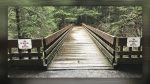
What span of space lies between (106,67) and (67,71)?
121 cm

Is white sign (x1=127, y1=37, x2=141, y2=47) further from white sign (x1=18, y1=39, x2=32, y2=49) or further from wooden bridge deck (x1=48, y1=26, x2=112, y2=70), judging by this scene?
white sign (x1=18, y1=39, x2=32, y2=49)

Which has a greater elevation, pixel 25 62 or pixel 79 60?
pixel 25 62

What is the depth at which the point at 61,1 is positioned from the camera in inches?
45.2

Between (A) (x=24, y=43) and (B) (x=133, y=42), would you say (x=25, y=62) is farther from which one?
(B) (x=133, y=42)

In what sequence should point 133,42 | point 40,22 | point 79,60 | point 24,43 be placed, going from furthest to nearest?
1. point 40,22
2. point 79,60
3. point 133,42
4. point 24,43

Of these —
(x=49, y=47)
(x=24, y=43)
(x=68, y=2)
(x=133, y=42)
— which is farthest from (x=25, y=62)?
(x=68, y=2)
